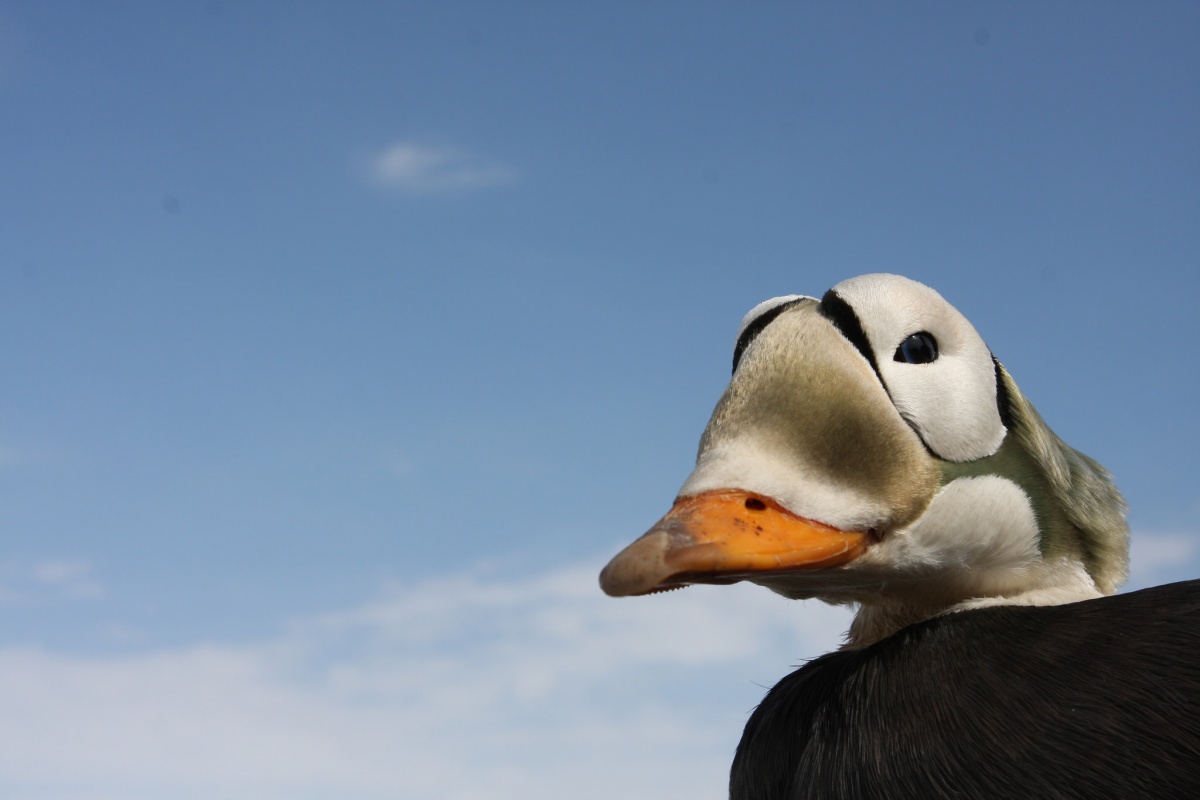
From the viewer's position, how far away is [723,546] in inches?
102

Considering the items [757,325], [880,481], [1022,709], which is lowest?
[1022,709]

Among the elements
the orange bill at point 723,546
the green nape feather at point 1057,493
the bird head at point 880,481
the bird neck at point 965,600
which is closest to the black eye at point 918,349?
the bird head at point 880,481

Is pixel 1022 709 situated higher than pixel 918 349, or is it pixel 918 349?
pixel 918 349

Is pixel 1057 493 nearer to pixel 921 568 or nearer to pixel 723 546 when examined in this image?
pixel 921 568

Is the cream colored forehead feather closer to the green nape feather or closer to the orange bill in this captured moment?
the green nape feather

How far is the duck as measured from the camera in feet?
8.36

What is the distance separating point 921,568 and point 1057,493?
1.69 ft

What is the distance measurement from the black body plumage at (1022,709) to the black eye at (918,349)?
0.68 meters

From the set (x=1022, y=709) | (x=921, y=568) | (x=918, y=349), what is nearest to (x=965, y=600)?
(x=921, y=568)

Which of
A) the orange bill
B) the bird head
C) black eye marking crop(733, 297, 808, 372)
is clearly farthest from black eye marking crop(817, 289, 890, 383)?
the orange bill

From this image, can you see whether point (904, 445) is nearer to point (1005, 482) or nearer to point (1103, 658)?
point (1005, 482)

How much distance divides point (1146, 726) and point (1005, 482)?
755 millimetres

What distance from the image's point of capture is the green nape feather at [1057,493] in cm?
315

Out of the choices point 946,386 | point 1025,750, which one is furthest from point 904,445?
point 1025,750
